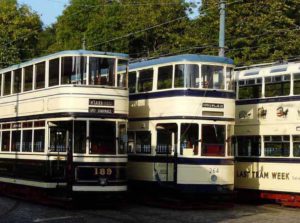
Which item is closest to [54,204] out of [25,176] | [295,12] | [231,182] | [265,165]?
[25,176]

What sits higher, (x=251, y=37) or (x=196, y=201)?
(x=251, y=37)

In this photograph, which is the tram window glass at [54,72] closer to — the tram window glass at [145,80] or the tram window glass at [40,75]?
the tram window glass at [40,75]

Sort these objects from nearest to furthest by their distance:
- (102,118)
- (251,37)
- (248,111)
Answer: (102,118)
(248,111)
(251,37)

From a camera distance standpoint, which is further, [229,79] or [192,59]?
[229,79]

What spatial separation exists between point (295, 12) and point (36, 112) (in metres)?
20.4

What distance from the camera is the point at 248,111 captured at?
2242 centimetres

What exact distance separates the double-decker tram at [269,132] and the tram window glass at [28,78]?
23.4 ft

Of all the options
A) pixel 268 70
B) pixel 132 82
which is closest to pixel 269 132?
pixel 268 70

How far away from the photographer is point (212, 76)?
20.5 m

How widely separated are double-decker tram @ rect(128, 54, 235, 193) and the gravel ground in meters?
1.01

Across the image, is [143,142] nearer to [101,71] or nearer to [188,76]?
[188,76]

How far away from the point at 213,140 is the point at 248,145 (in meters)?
2.68

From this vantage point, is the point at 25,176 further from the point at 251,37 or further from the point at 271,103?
the point at 251,37

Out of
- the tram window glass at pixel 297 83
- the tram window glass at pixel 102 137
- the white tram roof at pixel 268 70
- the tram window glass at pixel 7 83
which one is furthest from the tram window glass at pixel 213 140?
the tram window glass at pixel 7 83
